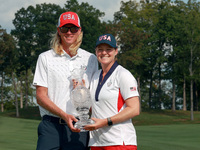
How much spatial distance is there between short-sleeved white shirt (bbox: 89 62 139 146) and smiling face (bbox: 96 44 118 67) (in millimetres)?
177

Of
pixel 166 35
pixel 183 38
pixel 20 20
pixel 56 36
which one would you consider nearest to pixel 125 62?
pixel 183 38

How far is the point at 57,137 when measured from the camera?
4371mm

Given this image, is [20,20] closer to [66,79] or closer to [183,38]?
[183,38]

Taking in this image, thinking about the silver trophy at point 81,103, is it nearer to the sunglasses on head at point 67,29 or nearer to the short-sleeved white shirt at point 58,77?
the short-sleeved white shirt at point 58,77

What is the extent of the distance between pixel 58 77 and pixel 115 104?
94 centimetres

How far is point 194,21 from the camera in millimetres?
44344

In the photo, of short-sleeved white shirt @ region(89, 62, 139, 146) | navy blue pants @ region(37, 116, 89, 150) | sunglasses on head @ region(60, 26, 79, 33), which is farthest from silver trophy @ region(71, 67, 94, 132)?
sunglasses on head @ region(60, 26, 79, 33)

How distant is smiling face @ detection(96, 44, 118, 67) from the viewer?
4133mm

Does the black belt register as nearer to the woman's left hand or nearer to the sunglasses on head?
the woman's left hand

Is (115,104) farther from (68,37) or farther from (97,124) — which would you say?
(68,37)

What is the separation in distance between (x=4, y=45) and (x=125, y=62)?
17758 mm

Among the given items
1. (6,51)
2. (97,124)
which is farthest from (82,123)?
(6,51)

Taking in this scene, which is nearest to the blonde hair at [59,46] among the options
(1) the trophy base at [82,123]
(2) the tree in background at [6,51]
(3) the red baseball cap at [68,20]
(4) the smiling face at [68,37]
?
(4) the smiling face at [68,37]

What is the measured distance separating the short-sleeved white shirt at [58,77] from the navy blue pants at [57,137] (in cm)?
20
